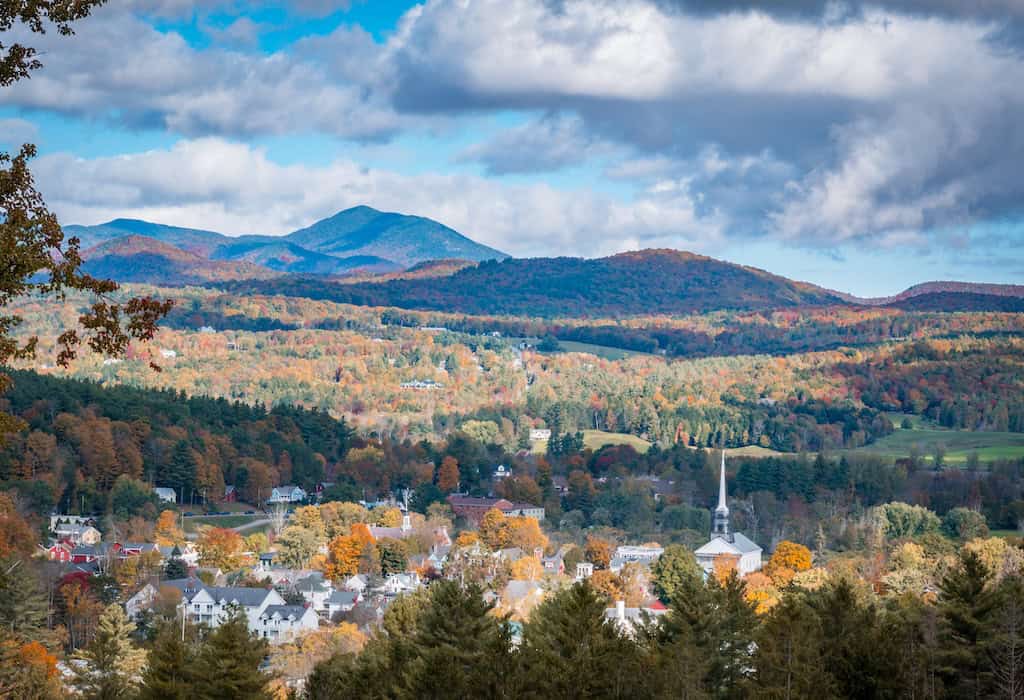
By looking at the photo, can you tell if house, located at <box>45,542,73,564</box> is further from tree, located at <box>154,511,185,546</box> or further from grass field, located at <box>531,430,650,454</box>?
grass field, located at <box>531,430,650,454</box>

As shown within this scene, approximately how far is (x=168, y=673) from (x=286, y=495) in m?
68.1

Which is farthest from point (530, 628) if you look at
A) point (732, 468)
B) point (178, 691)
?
point (732, 468)

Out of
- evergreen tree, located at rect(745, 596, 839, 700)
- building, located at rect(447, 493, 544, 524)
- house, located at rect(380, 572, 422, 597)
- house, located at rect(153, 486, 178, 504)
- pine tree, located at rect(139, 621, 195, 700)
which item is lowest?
building, located at rect(447, 493, 544, 524)

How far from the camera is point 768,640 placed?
1016 inches

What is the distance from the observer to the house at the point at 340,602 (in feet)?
191

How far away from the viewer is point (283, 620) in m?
54.4

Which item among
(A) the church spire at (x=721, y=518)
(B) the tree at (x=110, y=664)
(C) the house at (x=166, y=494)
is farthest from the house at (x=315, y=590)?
(A) the church spire at (x=721, y=518)

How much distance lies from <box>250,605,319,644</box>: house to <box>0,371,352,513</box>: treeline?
79.7 ft

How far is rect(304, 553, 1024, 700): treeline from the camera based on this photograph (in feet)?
80.4

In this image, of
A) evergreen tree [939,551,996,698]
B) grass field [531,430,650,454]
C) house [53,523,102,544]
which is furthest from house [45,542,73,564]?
grass field [531,430,650,454]

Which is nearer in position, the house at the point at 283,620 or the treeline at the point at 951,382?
the house at the point at 283,620

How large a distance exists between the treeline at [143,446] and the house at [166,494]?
1.89 feet

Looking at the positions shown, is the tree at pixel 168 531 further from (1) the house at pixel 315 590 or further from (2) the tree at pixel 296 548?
(1) the house at pixel 315 590

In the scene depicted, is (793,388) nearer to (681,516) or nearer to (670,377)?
(670,377)
